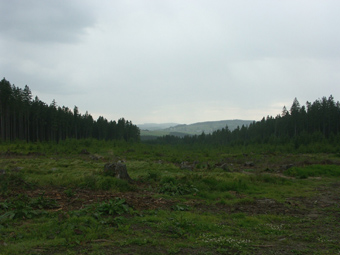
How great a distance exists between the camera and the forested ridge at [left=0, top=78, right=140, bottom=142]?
51.4 m

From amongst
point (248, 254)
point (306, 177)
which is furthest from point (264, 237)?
point (306, 177)

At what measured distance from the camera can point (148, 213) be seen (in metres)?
8.38

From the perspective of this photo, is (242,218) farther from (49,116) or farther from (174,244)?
(49,116)

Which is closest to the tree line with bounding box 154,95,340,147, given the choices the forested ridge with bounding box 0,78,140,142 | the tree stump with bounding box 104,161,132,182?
the forested ridge with bounding box 0,78,140,142

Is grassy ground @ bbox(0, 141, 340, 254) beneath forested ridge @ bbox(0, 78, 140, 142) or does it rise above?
beneath

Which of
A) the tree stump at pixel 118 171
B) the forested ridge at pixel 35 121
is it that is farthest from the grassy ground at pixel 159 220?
the forested ridge at pixel 35 121

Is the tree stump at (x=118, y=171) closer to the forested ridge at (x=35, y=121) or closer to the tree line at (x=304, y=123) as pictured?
the forested ridge at (x=35, y=121)

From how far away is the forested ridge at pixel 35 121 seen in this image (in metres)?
51.4

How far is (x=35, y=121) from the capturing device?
63.6 m

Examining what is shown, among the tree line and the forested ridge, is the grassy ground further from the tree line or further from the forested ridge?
the tree line

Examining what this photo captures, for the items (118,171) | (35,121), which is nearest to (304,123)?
(118,171)

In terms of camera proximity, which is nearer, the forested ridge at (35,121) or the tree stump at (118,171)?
the tree stump at (118,171)

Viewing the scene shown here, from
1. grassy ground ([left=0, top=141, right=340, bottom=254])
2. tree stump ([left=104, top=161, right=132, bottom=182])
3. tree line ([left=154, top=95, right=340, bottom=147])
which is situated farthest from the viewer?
tree line ([left=154, top=95, right=340, bottom=147])

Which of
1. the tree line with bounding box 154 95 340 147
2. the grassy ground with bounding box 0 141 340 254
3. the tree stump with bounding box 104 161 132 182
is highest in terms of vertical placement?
the tree line with bounding box 154 95 340 147
